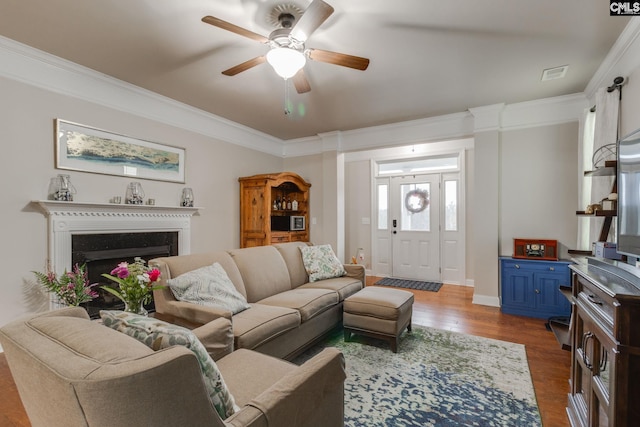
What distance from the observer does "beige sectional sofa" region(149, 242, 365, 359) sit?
6.67 feet

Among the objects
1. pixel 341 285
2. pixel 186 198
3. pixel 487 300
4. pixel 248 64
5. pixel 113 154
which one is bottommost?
pixel 487 300

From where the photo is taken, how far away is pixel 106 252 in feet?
10.4

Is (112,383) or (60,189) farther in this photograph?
(60,189)

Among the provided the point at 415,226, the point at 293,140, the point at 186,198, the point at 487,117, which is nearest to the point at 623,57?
the point at 487,117

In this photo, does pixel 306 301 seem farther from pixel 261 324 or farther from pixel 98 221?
pixel 98 221

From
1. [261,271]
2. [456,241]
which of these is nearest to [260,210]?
[261,271]

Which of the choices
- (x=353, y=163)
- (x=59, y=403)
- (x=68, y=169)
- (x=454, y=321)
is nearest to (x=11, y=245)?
(x=68, y=169)

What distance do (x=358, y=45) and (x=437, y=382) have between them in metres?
2.71

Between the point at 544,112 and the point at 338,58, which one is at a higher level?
the point at 544,112

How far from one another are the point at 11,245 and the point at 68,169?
31.7 inches

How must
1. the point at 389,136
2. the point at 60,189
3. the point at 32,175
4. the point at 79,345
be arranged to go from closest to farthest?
the point at 79,345
the point at 32,175
the point at 60,189
the point at 389,136

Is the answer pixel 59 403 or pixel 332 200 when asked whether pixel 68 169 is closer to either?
pixel 59 403

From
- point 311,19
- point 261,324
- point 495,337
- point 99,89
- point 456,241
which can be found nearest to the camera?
point 311,19

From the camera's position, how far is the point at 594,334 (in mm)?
1407
